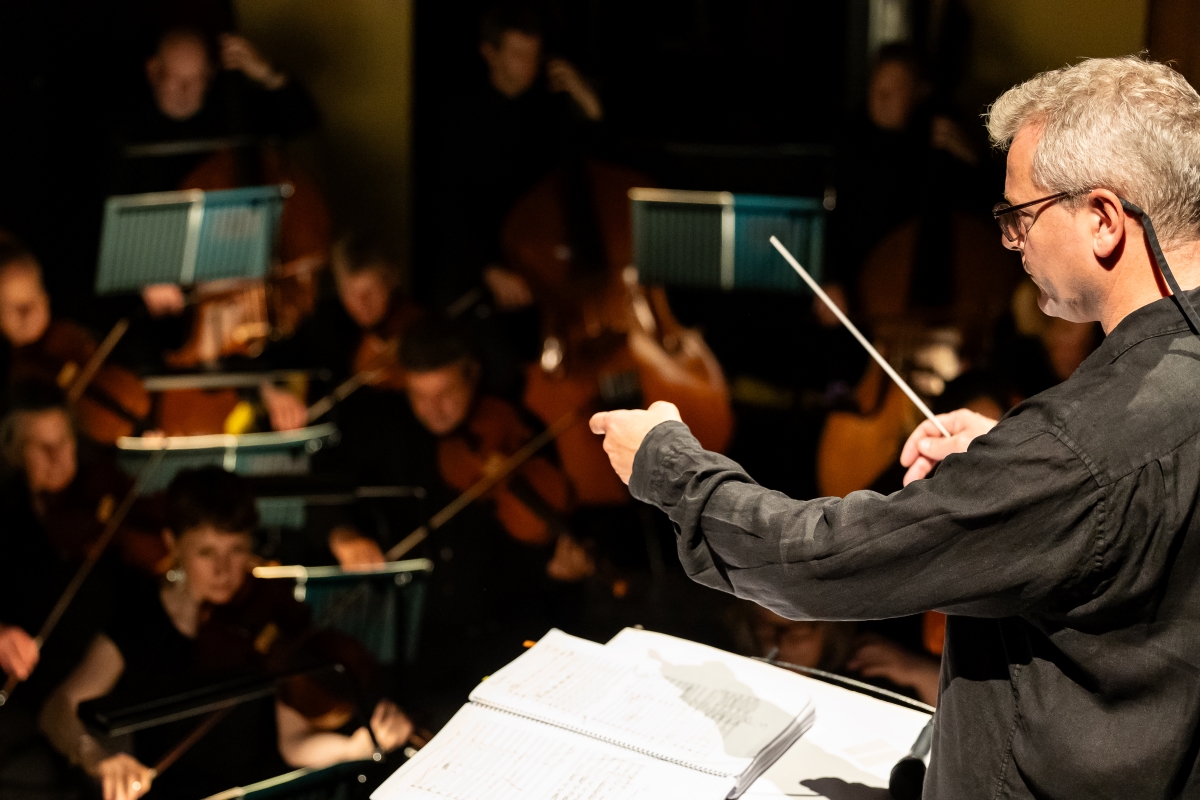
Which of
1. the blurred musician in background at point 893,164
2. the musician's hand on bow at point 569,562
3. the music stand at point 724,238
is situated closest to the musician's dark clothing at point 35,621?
the musician's hand on bow at point 569,562

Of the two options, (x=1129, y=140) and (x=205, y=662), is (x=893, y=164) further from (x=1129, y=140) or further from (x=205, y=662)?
(x=1129, y=140)

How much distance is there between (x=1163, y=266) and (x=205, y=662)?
7.09ft

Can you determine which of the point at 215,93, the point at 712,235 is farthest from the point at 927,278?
the point at 215,93

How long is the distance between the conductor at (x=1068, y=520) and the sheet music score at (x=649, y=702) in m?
0.20

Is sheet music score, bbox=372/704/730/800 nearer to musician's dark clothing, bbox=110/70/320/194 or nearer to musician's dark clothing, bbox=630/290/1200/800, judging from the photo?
musician's dark clothing, bbox=630/290/1200/800

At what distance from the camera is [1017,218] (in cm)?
88

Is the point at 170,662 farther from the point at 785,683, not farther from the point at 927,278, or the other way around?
the point at 927,278

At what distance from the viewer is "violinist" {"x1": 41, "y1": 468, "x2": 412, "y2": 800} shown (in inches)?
81.5

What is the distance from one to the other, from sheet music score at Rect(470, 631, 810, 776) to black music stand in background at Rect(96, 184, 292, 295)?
91.2 inches

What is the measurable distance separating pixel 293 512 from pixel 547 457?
66cm

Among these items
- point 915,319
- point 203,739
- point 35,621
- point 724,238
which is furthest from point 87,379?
point 915,319

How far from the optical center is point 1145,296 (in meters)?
0.82

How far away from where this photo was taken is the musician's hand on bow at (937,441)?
1070 millimetres

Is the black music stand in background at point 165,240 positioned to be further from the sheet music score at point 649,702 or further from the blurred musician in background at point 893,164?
the sheet music score at point 649,702
